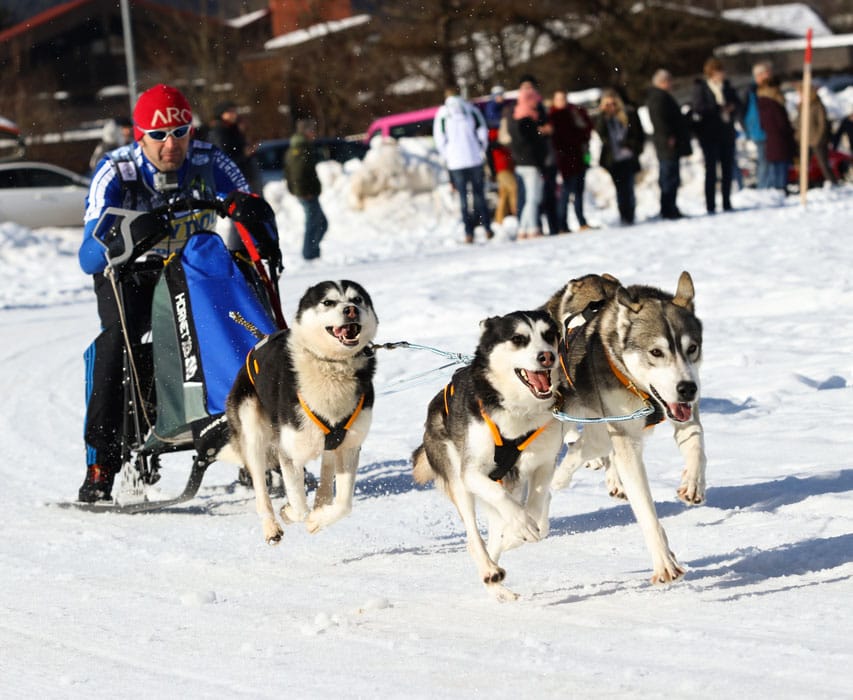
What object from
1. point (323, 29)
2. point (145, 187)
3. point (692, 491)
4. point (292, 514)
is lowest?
point (292, 514)

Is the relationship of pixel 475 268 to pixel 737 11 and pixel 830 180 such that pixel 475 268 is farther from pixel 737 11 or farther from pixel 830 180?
pixel 737 11

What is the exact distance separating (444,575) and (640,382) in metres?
0.87

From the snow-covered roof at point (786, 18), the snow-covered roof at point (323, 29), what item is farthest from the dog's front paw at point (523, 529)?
the snow-covered roof at point (786, 18)

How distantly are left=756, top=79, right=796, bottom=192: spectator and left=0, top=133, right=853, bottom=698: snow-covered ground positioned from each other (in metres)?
8.64

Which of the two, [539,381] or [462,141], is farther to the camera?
[462,141]

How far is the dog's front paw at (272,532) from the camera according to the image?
14.8ft

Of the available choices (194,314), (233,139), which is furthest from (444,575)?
(233,139)

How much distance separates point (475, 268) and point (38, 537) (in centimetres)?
749

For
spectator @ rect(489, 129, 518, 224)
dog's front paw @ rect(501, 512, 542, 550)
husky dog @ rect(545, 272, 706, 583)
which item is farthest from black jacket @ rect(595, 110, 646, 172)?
dog's front paw @ rect(501, 512, 542, 550)

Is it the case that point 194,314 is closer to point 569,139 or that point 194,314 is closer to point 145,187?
point 145,187

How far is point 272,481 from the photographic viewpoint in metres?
5.49

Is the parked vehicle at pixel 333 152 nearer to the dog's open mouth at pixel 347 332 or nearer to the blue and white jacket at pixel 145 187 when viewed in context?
Answer: the blue and white jacket at pixel 145 187

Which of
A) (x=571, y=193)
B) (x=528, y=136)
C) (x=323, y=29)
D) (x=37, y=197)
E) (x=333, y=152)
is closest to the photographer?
(x=528, y=136)

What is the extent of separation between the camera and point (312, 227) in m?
14.8
